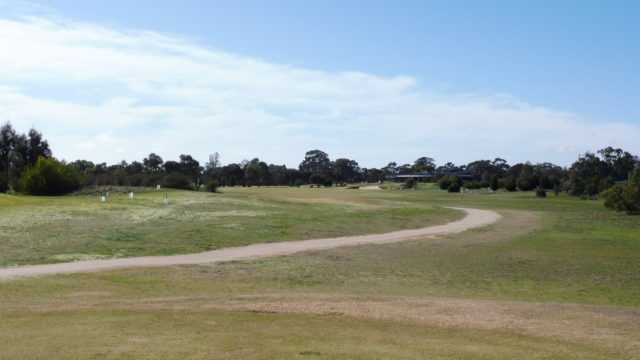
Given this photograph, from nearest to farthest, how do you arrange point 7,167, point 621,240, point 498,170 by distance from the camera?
point 621,240 < point 7,167 < point 498,170

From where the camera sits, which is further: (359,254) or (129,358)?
(359,254)

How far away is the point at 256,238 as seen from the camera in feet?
104

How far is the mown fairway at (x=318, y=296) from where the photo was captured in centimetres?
993

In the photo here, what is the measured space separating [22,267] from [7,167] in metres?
73.3

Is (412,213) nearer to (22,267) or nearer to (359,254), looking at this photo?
(359,254)

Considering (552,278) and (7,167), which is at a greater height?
(7,167)

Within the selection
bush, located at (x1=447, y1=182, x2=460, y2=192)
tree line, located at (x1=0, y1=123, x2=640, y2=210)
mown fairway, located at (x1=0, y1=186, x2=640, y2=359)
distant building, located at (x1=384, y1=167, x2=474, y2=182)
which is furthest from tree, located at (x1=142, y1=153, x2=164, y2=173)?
mown fairway, located at (x1=0, y1=186, x2=640, y2=359)

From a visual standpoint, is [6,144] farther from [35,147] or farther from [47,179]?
[47,179]

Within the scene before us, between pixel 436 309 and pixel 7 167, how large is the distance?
280ft

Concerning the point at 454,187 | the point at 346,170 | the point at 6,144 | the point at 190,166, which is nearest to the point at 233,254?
the point at 6,144

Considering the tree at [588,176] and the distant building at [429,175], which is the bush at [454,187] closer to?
the tree at [588,176]

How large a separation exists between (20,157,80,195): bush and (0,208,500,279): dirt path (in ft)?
130

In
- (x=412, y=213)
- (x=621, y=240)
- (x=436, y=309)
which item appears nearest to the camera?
(x=436, y=309)

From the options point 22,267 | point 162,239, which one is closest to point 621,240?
point 162,239
